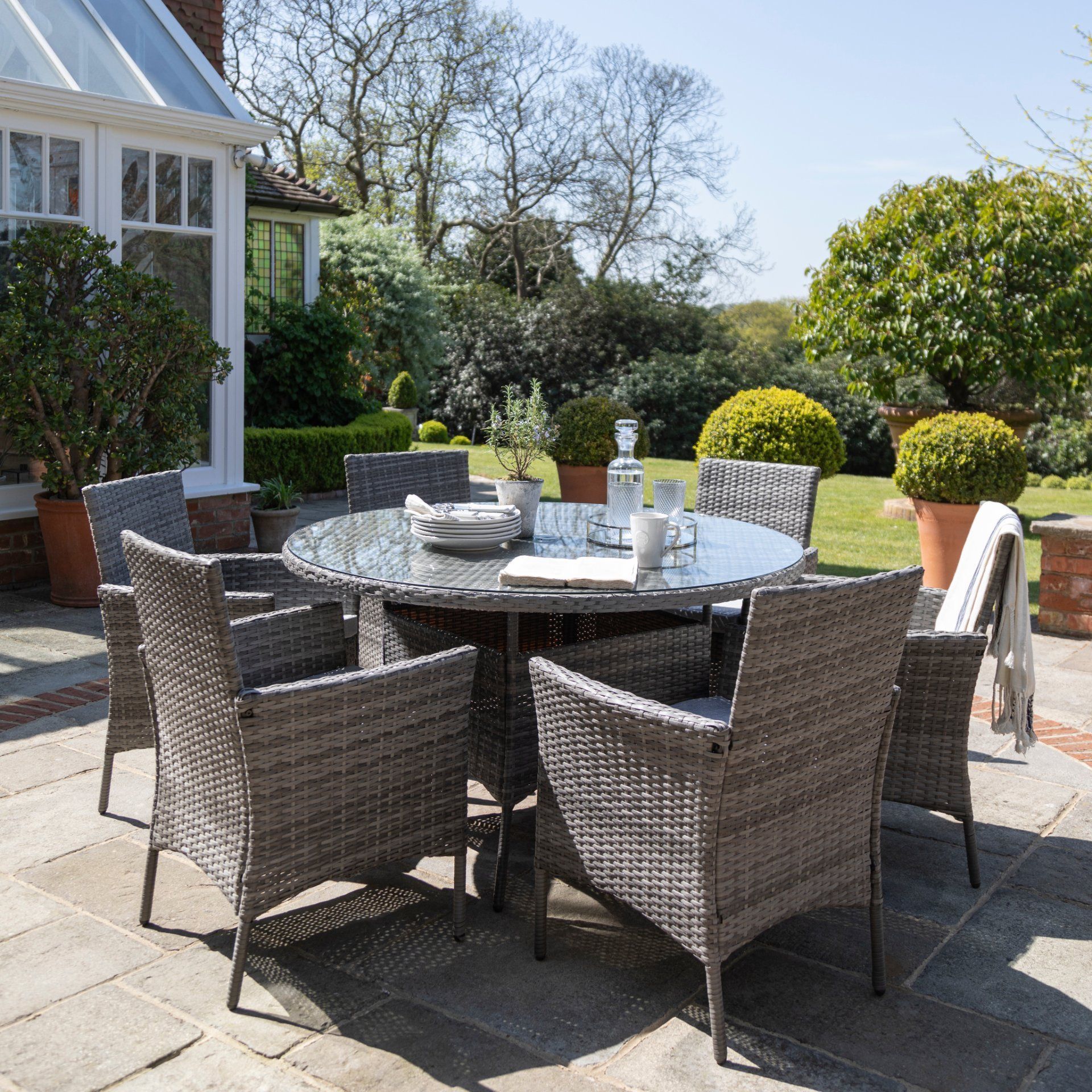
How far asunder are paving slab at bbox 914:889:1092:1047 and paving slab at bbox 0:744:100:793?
264cm

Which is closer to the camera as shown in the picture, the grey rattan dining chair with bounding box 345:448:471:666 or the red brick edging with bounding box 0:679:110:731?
the red brick edging with bounding box 0:679:110:731

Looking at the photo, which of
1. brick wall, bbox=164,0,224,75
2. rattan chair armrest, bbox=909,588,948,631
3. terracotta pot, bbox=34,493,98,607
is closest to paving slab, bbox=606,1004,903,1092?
rattan chair armrest, bbox=909,588,948,631

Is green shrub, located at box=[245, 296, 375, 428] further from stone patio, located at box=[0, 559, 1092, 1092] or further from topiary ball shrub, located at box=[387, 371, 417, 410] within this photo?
stone patio, located at box=[0, 559, 1092, 1092]

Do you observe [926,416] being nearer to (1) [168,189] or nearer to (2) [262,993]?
(1) [168,189]

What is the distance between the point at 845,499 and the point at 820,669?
31.8ft

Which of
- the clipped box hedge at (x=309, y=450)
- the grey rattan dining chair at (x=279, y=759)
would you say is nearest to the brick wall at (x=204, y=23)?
the clipped box hedge at (x=309, y=450)

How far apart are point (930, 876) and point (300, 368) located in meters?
9.09

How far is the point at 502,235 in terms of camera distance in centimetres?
2220

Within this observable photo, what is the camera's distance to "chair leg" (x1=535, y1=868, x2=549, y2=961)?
8.15 feet

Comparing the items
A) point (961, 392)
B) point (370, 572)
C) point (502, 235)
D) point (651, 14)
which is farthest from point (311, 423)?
point (651, 14)

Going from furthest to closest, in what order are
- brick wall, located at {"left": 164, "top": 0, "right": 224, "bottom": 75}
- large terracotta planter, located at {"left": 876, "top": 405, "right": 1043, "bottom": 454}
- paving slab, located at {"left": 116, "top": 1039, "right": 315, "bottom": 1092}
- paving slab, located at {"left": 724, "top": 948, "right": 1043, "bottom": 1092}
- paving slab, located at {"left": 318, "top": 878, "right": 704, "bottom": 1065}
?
large terracotta planter, located at {"left": 876, "top": 405, "right": 1043, "bottom": 454}
brick wall, located at {"left": 164, "top": 0, "right": 224, "bottom": 75}
paving slab, located at {"left": 318, "top": 878, "right": 704, "bottom": 1065}
paving slab, located at {"left": 724, "top": 948, "right": 1043, "bottom": 1092}
paving slab, located at {"left": 116, "top": 1039, "right": 315, "bottom": 1092}

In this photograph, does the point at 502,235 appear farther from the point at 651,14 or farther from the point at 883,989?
the point at 883,989

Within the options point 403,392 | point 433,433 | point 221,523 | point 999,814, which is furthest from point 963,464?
point 433,433

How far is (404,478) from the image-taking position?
4438 mm
